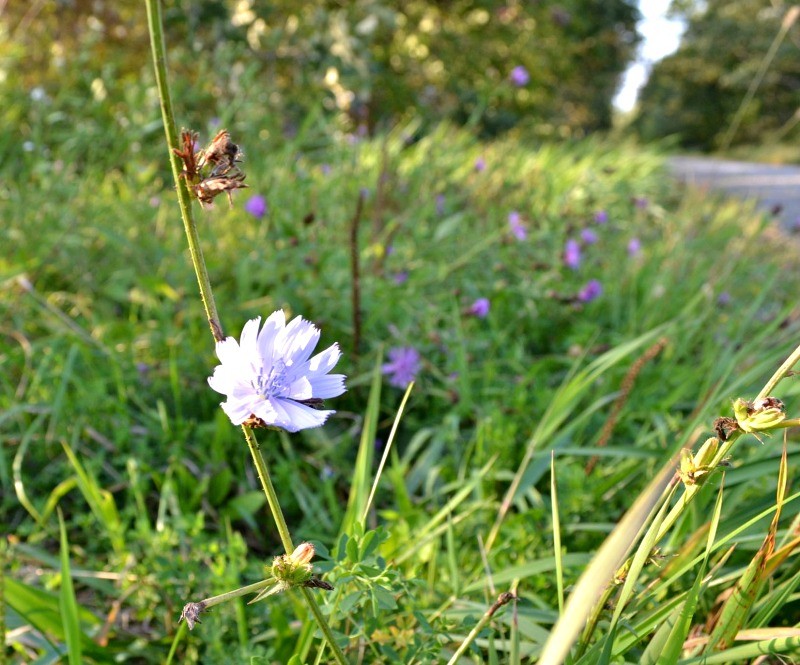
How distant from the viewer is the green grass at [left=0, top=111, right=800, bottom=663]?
34.0 inches

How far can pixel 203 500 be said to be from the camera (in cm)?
124

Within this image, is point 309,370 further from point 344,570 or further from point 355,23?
point 355,23

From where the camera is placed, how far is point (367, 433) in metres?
1.06

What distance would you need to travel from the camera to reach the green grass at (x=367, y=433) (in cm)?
86

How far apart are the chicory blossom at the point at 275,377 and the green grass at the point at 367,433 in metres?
0.17

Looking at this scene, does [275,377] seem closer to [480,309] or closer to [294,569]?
[294,569]

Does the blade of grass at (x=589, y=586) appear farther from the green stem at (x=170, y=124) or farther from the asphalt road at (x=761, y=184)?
the asphalt road at (x=761, y=184)

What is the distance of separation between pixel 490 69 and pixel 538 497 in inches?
233

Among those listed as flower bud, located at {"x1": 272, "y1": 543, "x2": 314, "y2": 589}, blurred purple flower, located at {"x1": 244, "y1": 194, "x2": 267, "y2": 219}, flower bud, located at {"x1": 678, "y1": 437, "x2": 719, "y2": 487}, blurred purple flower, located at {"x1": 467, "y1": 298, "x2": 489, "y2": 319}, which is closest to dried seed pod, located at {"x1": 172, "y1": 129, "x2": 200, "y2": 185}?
flower bud, located at {"x1": 272, "y1": 543, "x2": 314, "y2": 589}

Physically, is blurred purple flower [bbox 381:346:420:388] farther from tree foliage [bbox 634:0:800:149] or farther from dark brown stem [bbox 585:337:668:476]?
tree foliage [bbox 634:0:800:149]

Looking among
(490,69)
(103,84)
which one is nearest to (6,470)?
(103,84)

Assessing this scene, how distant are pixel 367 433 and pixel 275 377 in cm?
56

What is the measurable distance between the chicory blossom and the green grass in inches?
6.8

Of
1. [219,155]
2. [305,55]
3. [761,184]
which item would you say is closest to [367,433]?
[219,155]
